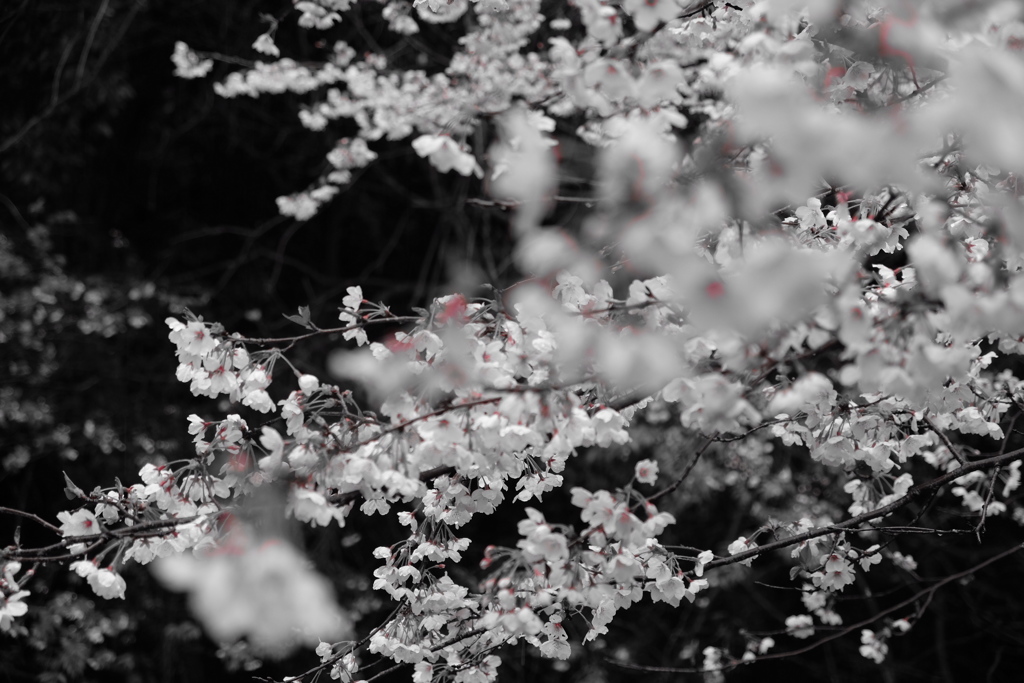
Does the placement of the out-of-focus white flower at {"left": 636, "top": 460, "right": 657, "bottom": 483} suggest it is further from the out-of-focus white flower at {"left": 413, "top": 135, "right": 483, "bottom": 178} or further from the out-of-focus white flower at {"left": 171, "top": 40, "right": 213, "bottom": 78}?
the out-of-focus white flower at {"left": 171, "top": 40, "right": 213, "bottom": 78}

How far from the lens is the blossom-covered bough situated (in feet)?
2.33

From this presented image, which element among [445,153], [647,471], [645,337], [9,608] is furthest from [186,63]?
[645,337]

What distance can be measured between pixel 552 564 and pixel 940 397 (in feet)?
2.76

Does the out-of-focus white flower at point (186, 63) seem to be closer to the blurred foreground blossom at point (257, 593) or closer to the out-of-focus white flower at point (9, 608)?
the out-of-focus white flower at point (9, 608)

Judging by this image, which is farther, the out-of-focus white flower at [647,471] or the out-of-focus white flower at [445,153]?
the out-of-focus white flower at [647,471]

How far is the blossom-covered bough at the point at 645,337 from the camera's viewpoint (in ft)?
2.33

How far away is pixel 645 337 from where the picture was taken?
2.78 ft

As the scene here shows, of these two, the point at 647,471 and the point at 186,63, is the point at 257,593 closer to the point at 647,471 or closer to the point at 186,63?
the point at 647,471

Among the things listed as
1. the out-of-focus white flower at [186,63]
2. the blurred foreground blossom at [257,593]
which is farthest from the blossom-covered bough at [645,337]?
the out-of-focus white flower at [186,63]

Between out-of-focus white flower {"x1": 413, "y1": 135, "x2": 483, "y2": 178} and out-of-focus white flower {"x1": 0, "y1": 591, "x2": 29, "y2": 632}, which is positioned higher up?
out-of-focus white flower {"x1": 413, "y1": 135, "x2": 483, "y2": 178}

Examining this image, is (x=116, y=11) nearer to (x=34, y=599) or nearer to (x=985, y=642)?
(x=34, y=599)

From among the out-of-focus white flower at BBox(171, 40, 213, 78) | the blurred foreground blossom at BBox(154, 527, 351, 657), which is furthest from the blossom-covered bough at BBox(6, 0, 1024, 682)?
the out-of-focus white flower at BBox(171, 40, 213, 78)

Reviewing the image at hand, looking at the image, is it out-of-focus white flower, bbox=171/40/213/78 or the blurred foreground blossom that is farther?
out-of-focus white flower, bbox=171/40/213/78

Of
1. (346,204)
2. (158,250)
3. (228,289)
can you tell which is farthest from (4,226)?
(346,204)
